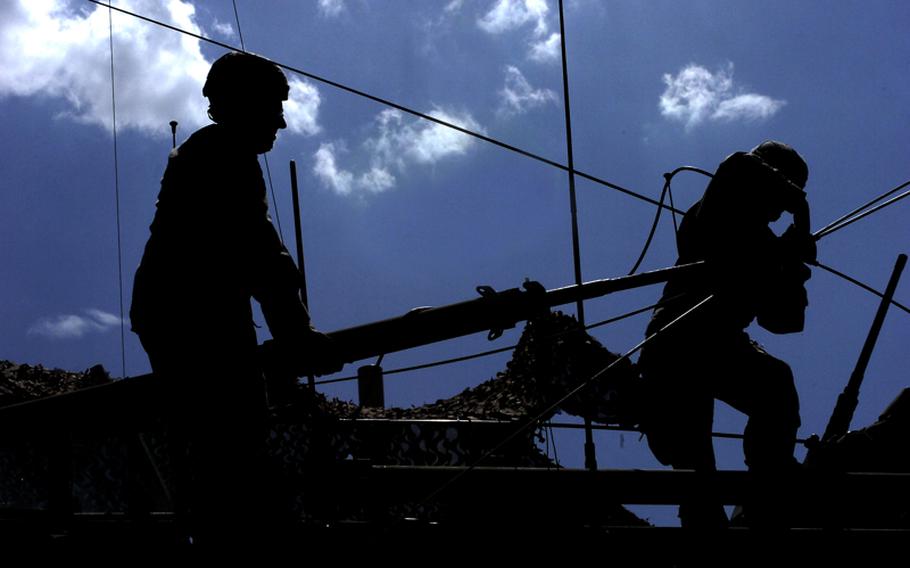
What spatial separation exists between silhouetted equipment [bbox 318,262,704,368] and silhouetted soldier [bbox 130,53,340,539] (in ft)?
0.90

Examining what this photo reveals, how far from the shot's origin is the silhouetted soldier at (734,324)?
17.1ft

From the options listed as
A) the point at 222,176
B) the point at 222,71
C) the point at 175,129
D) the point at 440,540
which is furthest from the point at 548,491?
the point at 175,129

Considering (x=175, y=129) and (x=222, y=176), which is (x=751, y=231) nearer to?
(x=222, y=176)

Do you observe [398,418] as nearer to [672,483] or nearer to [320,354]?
[672,483]

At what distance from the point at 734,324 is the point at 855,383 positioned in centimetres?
86

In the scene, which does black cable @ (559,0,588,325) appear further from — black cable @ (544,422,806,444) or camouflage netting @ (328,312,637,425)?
camouflage netting @ (328,312,637,425)

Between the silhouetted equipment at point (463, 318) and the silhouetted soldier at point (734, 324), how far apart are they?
657 mm

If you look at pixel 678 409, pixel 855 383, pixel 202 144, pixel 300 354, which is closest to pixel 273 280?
pixel 300 354

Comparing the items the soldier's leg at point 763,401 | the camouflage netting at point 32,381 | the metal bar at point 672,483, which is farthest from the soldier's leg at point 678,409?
the camouflage netting at point 32,381

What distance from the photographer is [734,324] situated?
550cm

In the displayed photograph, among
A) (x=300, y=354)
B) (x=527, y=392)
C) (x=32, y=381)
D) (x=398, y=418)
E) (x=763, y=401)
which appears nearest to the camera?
(x=300, y=354)

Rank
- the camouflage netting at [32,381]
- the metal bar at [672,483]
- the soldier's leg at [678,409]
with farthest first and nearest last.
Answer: the camouflage netting at [32,381] < the soldier's leg at [678,409] < the metal bar at [672,483]

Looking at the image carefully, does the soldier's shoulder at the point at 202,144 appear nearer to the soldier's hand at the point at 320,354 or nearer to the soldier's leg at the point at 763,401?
the soldier's hand at the point at 320,354

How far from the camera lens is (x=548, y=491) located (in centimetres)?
461
